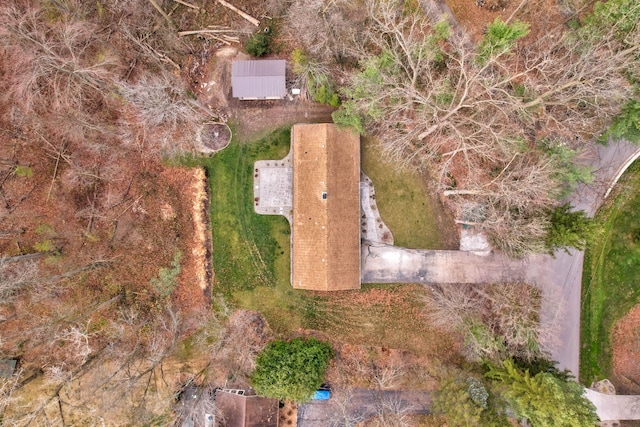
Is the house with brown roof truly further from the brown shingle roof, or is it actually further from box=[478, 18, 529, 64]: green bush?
box=[478, 18, 529, 64]: green bush

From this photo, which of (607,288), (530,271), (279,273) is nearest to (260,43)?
(279,273)

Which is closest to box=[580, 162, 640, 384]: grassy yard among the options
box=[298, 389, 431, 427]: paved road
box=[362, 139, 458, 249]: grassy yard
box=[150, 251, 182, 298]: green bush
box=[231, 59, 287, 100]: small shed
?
box=[362, 139, 458, 249]: grassy yard

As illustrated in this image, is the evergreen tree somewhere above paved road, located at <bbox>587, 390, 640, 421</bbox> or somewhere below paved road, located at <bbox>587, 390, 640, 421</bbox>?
above

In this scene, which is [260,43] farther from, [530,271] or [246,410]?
[246,410]

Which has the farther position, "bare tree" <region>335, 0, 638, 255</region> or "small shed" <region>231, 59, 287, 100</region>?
"small shed" <region>231, 59, 287, 100</region>

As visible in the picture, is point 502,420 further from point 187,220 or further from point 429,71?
point 187,220

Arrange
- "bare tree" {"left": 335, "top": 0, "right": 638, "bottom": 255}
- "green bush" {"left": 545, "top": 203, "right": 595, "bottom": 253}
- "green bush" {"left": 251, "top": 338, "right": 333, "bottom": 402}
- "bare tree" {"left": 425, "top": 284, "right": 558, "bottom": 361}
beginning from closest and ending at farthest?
"bare tree" {"left": 335, "top": 0, "right": 638, "bottom": 255}
"green bush" {"left": 545, "top": 203, "right": 595, "bottom": 253}
"bare tree" {"left": 425, "top": 284, "right": 558, "bottom": 361}
"green bush" {"left": 251, "top": 338, "right": 333, "bottom": 402}

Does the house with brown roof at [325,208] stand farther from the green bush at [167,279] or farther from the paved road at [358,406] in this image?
the green bush at [167,279]

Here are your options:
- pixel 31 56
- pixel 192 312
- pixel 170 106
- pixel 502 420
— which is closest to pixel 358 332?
pixel 502 420
